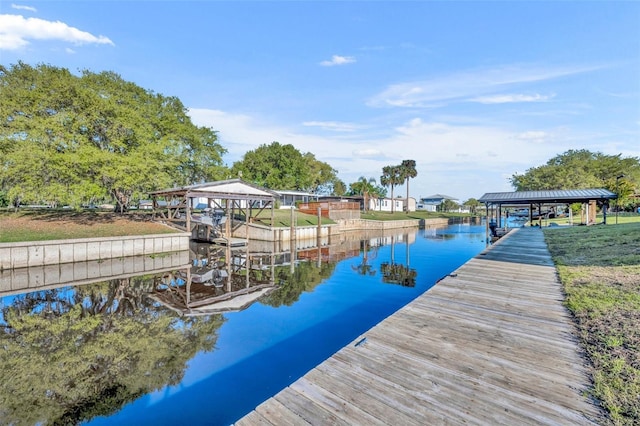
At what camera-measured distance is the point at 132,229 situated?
1875 centimetres

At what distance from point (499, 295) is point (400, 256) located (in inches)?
497

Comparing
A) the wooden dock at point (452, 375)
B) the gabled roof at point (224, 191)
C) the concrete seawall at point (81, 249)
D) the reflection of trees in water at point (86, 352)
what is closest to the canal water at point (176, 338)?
the reflection of trees in water at point (86, 352)

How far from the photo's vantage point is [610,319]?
4.89m

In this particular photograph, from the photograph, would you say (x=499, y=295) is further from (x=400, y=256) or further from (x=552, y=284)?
(x=400, y=256)

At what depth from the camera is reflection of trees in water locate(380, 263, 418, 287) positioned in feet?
41.6

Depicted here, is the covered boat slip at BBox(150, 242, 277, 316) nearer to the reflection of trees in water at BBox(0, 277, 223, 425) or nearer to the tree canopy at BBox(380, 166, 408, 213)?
the reflection of trees in water at BBox(0, 277, 223, 425)

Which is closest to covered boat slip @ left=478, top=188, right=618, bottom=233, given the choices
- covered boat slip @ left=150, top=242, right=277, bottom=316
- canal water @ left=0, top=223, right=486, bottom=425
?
canal water @ left=0, top=223, right=486, bottom=425

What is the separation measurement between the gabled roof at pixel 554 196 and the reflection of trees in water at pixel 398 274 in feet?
62.8

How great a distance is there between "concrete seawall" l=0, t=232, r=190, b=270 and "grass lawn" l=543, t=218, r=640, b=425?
18650 millimetres

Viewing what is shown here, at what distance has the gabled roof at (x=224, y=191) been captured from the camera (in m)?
18.8

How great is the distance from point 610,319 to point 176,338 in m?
8.30

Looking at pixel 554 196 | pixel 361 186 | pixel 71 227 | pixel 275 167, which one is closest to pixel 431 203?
pixel 361 186

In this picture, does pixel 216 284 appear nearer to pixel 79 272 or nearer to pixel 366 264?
pixel 79 272

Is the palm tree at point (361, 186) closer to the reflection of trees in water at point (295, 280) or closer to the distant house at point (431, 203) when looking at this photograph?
the distant house at point (431, 203)
